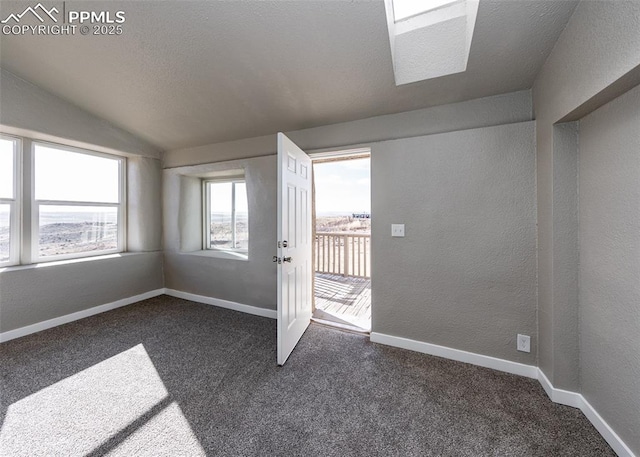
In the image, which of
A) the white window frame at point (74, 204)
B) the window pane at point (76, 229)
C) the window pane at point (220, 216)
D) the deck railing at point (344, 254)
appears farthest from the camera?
the deck railing at point (344, 254)

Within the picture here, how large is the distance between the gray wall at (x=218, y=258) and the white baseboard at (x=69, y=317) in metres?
0.40

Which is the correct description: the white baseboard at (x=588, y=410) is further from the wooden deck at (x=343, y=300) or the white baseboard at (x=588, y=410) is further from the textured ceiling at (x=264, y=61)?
the textured ceiling at (x=264, y=61)

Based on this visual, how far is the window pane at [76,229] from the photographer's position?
2.72m

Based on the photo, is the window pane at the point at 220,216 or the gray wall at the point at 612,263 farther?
the window pane at the point at 220,216

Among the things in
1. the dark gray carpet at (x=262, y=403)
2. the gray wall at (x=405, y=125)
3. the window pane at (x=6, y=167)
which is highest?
the gray wall at (x=405, y=125)

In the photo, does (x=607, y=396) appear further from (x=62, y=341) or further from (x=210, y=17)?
(x=62, y=341)

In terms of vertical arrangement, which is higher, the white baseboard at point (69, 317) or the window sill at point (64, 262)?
the window sill at point (64, 262)

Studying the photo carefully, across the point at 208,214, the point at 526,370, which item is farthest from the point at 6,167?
the point at 526,370

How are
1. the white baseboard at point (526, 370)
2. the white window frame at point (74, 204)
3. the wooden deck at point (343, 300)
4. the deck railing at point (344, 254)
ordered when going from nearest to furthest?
the white baseboard at point (526, 370)
the white window frame at point (74, 204)
the wooden deck at point (343, 300)
the deck railing at point (344, 254)

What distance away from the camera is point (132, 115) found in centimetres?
279

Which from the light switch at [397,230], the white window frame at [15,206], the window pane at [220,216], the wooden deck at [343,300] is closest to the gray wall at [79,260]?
the white window frame at [15,206]

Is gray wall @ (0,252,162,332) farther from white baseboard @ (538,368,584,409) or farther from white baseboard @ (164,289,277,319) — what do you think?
white baseboard @ (538,368,584,409)

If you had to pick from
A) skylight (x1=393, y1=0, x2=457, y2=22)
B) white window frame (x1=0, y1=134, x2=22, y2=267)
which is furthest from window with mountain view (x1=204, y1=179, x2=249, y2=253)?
skylight (x1=393, y1=0, x2=457, y2=22)

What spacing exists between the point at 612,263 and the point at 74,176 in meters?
4.95
